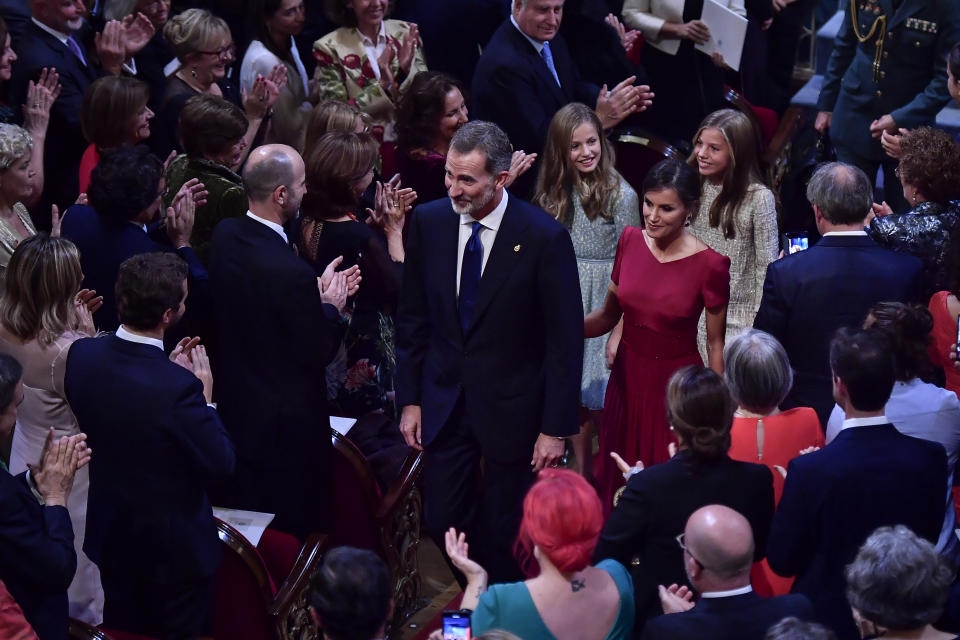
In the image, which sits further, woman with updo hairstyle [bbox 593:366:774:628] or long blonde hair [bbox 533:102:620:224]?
long blonde hair [bbox 533:102:620:224]

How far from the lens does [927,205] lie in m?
4.39

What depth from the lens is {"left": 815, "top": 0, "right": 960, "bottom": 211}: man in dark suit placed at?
226 inches

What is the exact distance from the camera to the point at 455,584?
194 inches

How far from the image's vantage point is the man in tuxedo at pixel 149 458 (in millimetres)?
3451

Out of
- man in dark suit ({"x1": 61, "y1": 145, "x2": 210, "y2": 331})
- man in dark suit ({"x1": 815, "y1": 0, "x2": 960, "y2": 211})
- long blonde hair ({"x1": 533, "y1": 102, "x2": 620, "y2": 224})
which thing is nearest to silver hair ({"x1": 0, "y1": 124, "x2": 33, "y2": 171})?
man in dark suit ({"x1": 61, "y1": 145, "x2": 210, "y2": 331})

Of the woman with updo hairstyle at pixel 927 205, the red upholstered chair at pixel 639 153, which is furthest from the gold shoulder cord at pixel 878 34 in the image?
the woman with updo hairstyle at pixel 927 205

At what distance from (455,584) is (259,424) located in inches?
45.1

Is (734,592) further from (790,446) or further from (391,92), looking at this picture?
(391,92)

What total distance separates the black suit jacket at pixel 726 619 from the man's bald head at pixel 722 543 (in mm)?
59

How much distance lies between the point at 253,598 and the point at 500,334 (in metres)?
1.09

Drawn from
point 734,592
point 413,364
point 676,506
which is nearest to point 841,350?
point 676,506

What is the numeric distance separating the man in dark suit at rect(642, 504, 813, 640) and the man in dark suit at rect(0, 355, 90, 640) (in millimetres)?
Result: 1461

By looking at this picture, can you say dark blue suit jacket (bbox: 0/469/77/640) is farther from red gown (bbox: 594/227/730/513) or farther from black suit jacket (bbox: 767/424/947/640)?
red gown (bbox: 594/227/730/513)

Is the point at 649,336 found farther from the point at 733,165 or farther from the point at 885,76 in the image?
the point at 885,76
